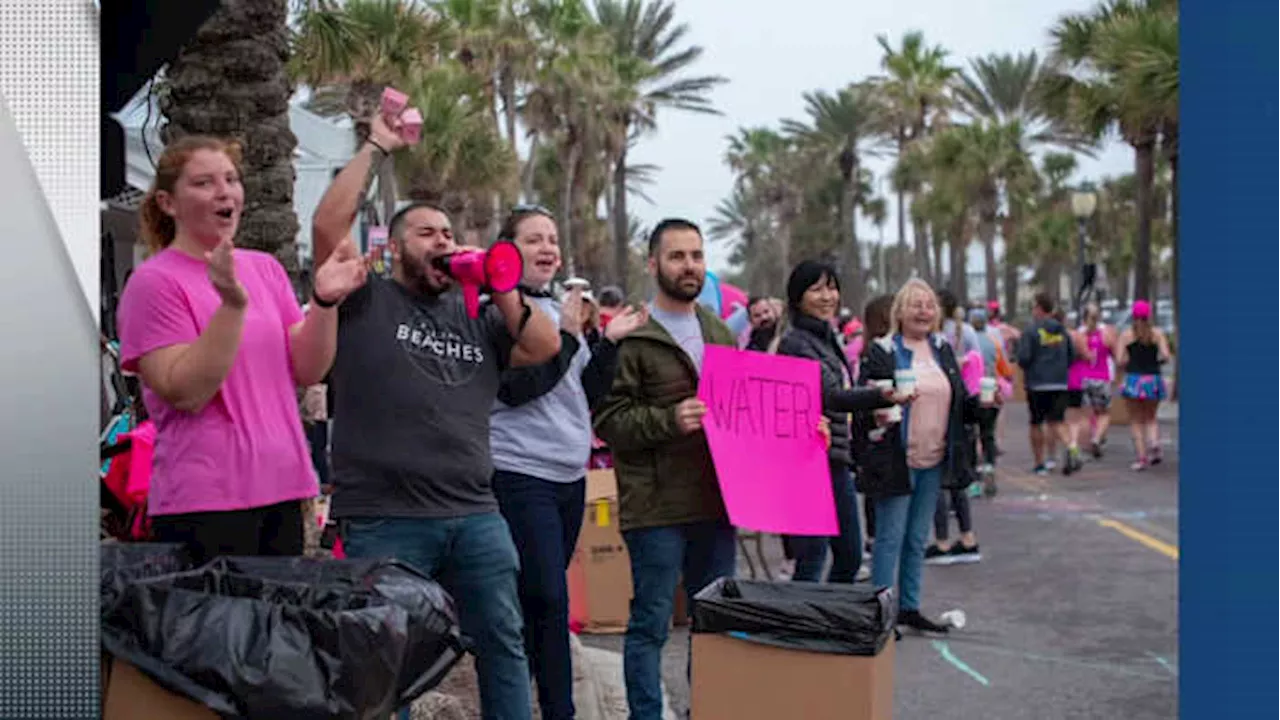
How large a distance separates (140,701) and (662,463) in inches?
109

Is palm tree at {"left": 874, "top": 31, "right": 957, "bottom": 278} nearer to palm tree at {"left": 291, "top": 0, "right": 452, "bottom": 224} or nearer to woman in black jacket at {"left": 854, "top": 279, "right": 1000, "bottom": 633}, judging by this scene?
palm tree at {"left": 291, "top": 0, "right": 452, "bottom": 224}

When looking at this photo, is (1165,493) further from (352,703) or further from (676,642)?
(352,703)

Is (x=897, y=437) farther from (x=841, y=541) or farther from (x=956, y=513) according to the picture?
(x=956, y=513)

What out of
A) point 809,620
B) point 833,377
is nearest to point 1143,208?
point 833,377

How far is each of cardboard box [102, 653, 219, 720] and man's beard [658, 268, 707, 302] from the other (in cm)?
289

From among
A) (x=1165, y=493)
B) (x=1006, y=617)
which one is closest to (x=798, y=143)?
(x=1165, y=493)

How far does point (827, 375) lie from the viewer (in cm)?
643

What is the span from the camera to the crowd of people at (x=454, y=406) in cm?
373

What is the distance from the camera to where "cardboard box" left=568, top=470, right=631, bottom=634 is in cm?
830

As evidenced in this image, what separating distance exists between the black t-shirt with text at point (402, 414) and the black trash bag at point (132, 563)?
828 millimetres

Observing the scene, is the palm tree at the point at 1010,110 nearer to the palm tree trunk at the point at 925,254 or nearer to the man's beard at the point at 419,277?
the palm tree trunk at the point at 925,254

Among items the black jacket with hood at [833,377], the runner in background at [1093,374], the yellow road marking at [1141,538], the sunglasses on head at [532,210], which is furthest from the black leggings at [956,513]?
the runner in background at [1093,374]

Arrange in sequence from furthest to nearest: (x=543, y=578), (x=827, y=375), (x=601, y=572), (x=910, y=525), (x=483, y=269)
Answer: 1. (x=601, y=572)
2. (x=910, y=525)
3. (x=827, y=375)
4. (x=543, y=578)
5. (x=483, y=269)

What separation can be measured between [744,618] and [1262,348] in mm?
1838
